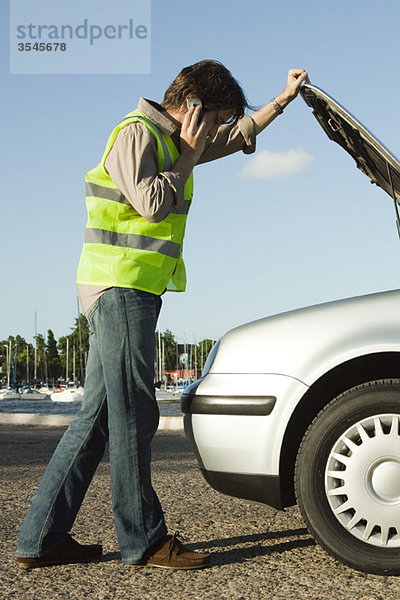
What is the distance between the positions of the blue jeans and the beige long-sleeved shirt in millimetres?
156

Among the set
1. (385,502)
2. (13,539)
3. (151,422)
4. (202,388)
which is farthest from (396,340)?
(13,539)

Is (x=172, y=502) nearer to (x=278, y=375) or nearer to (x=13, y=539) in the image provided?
(x=13, y=539)

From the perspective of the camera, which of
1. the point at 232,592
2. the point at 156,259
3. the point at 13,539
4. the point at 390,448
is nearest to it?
the point at 232,592

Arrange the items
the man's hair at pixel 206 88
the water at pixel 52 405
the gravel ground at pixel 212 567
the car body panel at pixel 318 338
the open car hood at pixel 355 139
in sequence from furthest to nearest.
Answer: the water at pixel 52 405, the open car hood at pixel 355 139, the man's hair at pixel 206 88, the car body panel at pixel 318 338, the gravel ground at pixel 212 567

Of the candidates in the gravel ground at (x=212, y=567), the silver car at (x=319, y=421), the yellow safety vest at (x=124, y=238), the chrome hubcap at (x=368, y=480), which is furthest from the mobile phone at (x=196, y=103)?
the gravel ground at (x=212, y=567)

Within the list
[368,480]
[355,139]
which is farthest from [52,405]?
[368,480]

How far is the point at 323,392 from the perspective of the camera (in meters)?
3.20

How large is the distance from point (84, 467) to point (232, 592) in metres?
0.85

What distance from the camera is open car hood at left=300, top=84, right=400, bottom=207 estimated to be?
3.56 meters

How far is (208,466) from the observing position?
3.26 meters

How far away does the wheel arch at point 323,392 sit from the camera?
3.14 m

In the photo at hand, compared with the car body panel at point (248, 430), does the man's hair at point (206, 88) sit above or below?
above

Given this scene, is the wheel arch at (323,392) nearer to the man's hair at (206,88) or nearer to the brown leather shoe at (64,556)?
the brown leather shoe at (64,556)

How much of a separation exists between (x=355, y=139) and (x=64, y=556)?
8.06 feet
